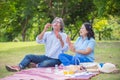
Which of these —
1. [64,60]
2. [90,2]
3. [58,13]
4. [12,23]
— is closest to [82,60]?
[64,60]

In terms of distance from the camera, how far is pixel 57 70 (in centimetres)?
Result: 496

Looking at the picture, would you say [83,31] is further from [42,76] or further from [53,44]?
[42,76]

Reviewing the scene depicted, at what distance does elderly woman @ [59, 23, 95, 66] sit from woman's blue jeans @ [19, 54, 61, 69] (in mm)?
141

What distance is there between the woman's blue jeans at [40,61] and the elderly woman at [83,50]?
0.14m

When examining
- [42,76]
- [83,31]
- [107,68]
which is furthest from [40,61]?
[107,68]

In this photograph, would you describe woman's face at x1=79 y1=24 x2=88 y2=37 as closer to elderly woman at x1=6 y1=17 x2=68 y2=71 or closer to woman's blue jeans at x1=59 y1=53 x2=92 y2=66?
elderly woman at x1=6 y1=17 x2=68 y2=71

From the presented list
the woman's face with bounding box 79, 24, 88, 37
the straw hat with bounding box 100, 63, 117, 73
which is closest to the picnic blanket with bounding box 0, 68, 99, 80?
the straw hat with bounding box 100, 63, 117, 73

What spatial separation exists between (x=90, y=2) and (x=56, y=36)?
14.6 metres

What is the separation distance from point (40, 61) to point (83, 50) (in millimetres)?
748

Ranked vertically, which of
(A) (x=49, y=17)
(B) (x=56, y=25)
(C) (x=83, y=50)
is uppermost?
(B) (x=56, y=25)

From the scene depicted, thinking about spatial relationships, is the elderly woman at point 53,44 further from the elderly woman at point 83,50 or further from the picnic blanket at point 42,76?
the picnic blanket at point 42,76

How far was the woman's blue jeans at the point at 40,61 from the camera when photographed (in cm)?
531

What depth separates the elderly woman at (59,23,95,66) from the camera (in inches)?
211

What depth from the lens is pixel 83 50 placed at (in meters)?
5.41
